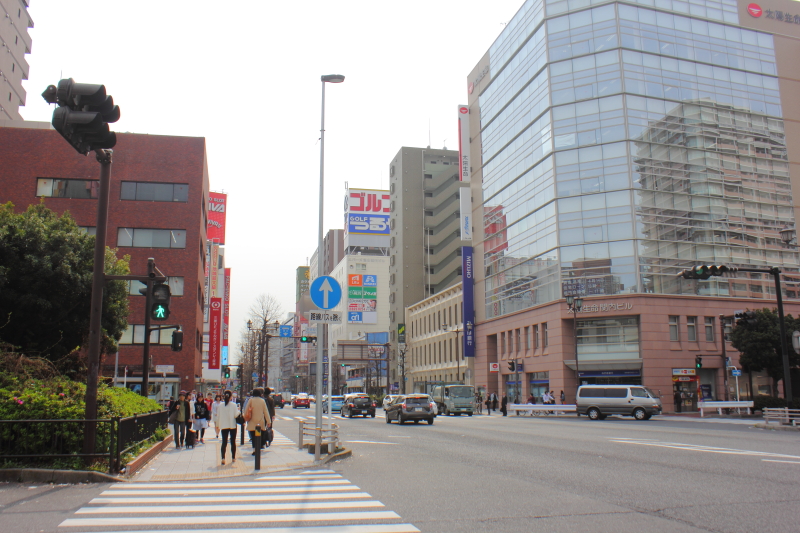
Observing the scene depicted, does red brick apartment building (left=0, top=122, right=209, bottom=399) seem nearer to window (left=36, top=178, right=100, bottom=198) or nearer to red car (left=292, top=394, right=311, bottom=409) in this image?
window (left=36, top=178, right=100, bottom=198)

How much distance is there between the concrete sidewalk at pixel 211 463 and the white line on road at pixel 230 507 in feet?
11.2

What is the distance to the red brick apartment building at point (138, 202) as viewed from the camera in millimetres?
45781

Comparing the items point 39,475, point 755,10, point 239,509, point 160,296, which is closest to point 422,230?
point 755,10

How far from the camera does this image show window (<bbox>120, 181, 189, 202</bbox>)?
47.2 m

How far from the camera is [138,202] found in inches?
1852

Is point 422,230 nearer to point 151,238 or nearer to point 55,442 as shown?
point 151,238

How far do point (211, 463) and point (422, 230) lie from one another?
3527 inches

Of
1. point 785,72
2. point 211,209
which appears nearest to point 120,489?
point 785,72

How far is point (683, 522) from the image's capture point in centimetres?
771

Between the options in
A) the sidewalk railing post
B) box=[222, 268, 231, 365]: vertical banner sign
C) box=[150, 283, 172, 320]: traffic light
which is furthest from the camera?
box=[222, 268, 231, 365]: vertical banner sign

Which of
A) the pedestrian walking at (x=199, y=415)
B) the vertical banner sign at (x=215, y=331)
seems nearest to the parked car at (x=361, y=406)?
the pedestrian walking at (x=199, y=415)

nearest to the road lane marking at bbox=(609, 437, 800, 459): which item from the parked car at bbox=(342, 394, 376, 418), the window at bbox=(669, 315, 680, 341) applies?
the parked car at bbox=(342, 394, 376, 418)

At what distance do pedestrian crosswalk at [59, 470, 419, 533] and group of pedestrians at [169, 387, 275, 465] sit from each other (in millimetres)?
2234

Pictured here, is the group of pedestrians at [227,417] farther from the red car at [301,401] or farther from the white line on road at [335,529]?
Answer: the red car at [301,401]
